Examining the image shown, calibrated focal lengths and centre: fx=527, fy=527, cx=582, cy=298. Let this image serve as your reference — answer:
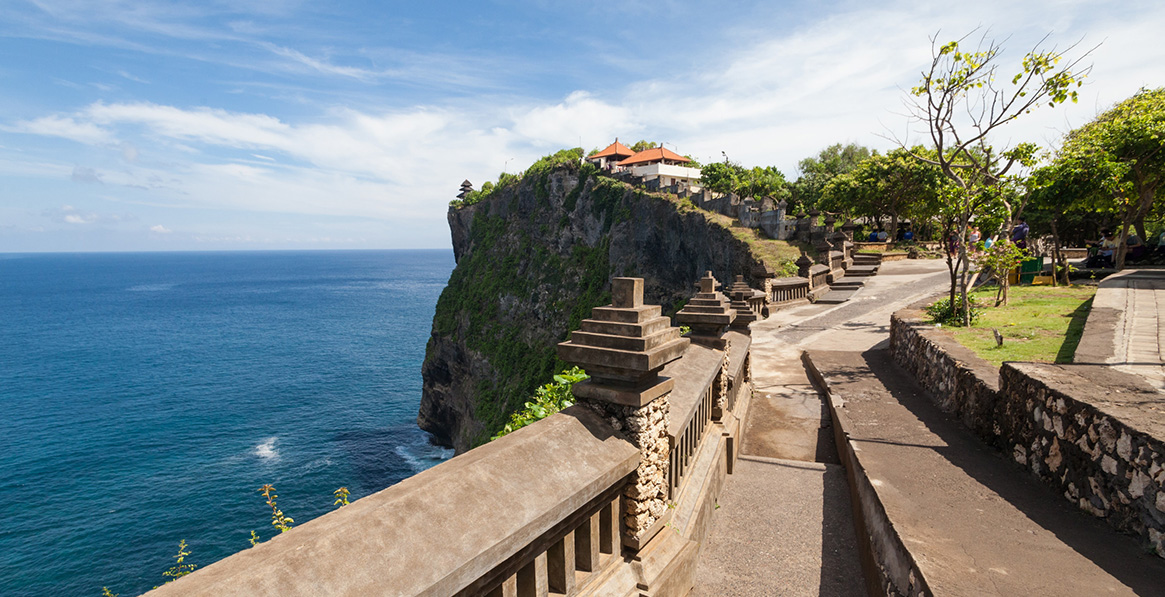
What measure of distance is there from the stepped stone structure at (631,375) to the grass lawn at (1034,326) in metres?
7.61

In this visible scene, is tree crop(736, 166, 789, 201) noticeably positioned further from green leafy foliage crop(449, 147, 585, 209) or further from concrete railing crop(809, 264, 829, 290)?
concrete railing crop(809, 264, 829, 290)

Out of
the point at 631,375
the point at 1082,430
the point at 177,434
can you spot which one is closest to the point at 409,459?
the point at 177,434

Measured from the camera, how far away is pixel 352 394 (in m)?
65.6

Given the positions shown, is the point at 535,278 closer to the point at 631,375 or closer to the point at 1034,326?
the point at 1034,326

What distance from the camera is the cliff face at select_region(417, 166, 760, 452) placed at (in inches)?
1933

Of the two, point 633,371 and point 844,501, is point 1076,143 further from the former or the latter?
point 633,371

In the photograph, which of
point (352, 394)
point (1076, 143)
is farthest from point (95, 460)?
point (1076, 143)

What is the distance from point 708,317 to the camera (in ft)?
24.1

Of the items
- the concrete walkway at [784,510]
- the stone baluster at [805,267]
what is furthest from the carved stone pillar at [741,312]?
the stone baluster at [805,267]

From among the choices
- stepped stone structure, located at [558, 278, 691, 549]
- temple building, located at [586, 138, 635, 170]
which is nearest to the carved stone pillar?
stepped stone structure, located at [558, 278, 691, 549]

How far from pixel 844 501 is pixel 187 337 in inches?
4454

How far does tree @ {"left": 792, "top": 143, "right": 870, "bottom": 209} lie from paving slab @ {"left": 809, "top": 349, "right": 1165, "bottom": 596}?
53.7 m

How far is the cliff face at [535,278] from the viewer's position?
49094 mm

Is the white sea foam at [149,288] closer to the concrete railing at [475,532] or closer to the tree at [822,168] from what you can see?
the tree at [822,168]
